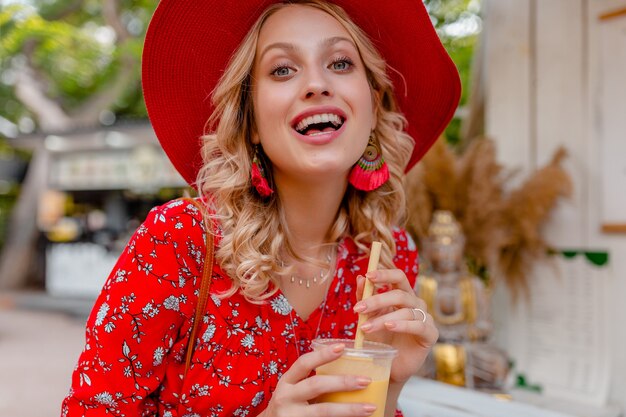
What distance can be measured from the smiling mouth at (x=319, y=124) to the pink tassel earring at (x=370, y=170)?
0.20 metres

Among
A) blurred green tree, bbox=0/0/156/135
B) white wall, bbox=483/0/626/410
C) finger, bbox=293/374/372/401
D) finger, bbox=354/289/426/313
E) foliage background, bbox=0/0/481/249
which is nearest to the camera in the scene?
finger, bbox=293/374/372/401

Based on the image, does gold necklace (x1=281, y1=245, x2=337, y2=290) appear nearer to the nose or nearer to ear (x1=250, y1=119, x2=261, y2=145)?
ear (x1=250, y1=119, x2=261, y2=145)

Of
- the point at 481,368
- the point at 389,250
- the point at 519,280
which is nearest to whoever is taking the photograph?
the point at 389,250

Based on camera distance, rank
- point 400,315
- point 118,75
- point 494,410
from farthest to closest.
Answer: point 118,75 < point 494,410 < point 400,315

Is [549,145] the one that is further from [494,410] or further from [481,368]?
[494,410]

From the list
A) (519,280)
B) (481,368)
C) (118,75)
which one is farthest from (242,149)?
(118,75)

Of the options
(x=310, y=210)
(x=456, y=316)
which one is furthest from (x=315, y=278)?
(x=456, y=316)

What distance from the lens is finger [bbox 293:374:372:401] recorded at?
1.06 metres

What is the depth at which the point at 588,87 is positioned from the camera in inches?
105

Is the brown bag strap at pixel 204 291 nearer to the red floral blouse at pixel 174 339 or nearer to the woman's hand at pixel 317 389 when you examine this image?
the red floral blouse at pixel 174 339

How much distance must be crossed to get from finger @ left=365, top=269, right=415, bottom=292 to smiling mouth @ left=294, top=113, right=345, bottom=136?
0.36m

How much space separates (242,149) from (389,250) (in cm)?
49

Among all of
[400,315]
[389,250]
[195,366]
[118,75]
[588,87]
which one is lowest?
[195,366]

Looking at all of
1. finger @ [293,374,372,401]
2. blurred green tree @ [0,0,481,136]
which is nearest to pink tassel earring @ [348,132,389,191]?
finger @ [293,374,372,401]
